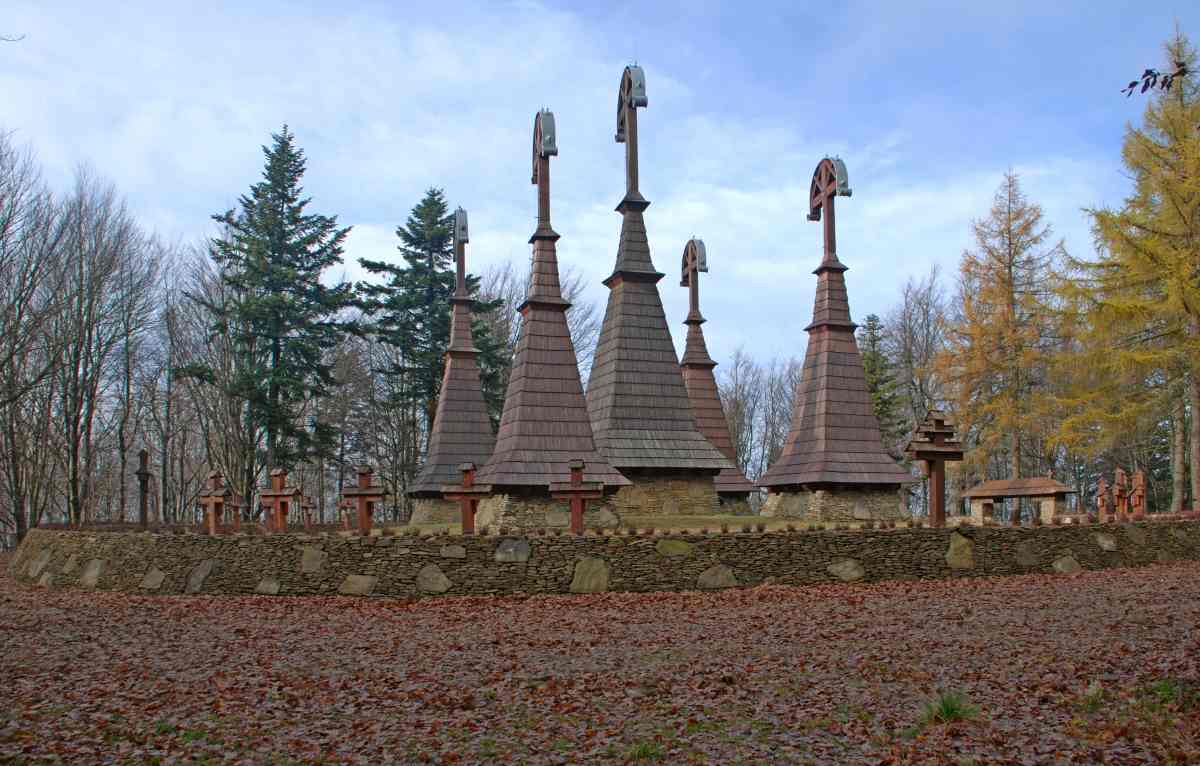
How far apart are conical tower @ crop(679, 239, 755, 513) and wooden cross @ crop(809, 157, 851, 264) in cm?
504

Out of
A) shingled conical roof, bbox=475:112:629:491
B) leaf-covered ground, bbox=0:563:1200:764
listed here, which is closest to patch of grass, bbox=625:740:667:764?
leaf-covered ground, bbox=0:563:1200:764

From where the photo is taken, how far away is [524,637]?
995 cm

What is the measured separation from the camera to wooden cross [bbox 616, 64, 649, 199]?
2075cm

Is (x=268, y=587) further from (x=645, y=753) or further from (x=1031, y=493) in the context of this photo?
(x=1031, y=493)

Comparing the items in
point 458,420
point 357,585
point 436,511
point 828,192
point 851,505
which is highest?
point 828,192

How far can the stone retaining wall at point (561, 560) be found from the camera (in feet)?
43.4

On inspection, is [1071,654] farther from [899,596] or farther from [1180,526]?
[1180,526]

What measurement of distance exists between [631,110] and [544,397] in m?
7.40

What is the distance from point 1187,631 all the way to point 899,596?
414 centimetres

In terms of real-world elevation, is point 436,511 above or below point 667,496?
below

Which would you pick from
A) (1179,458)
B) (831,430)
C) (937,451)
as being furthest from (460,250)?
(1179,458)

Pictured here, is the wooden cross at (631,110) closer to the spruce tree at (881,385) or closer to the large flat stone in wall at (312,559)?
the large flat stone in wall at (312,559)

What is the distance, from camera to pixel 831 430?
63.9 feet

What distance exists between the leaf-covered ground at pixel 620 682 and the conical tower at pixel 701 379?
11855 mm
